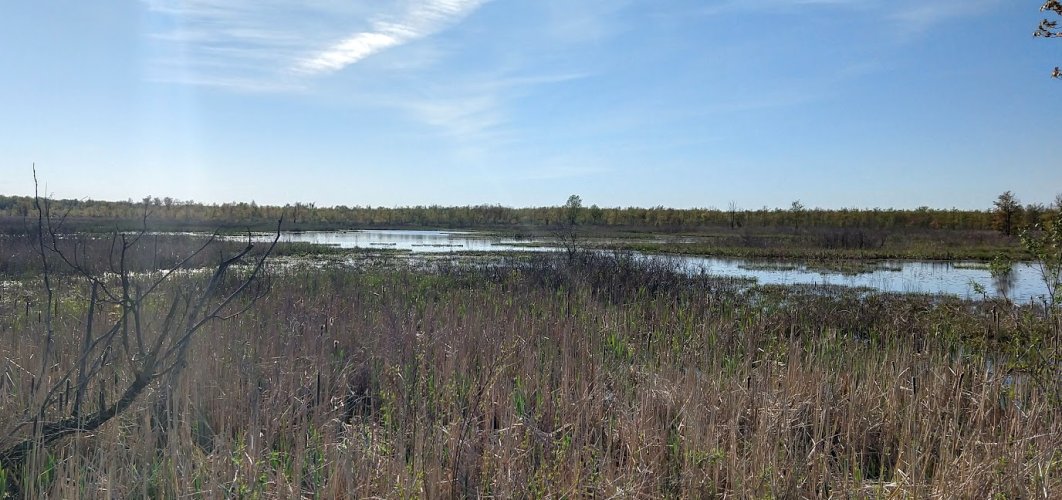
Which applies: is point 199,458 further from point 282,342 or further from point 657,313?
point 657,313

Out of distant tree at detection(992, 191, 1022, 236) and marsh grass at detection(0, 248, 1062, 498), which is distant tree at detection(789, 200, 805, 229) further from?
marsh grass at detection(0, 248, 1062, 498)

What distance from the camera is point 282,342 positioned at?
680 centimetres

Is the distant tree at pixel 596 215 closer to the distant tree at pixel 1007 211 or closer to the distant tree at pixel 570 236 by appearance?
the distant tree at pixel 570 236

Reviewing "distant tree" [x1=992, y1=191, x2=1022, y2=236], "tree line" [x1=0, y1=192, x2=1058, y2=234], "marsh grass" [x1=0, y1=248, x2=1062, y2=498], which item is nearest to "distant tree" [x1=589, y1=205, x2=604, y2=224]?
"tree line" [x1=0, y1=192, x2=1058, y2=234]

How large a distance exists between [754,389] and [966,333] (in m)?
6.81

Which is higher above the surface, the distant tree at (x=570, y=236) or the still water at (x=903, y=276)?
the distant tree at (x=570, y=236)

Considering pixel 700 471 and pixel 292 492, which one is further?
pixel 700 471

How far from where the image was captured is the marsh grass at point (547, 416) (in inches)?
149

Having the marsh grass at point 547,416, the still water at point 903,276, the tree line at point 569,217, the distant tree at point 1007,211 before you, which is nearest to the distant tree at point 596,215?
the tree line at point 569,217

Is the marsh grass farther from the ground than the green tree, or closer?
closer

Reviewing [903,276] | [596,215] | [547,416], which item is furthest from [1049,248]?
[596,215]

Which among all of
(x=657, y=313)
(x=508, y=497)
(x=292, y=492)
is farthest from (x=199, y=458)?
(x=657, y=313)

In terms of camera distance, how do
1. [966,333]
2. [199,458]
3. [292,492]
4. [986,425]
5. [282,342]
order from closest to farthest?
[292,492]
[199,458]
[986,425]
[282,342]
[966,333]

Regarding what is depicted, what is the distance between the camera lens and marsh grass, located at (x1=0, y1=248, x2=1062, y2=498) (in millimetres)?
3783
